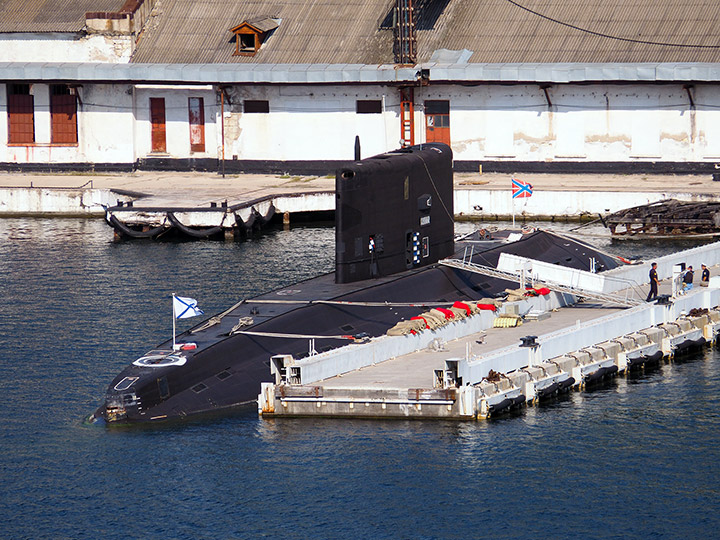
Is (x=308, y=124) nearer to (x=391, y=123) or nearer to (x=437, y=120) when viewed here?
(x=391, y=123)

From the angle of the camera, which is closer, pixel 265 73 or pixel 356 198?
pixel 356 198

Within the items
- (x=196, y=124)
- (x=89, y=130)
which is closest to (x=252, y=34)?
(x=196, y=124)

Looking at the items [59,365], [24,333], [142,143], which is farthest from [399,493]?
[142,143]

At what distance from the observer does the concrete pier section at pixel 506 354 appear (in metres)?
37.2

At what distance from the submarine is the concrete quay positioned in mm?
19190

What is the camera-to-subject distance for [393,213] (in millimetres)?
45188

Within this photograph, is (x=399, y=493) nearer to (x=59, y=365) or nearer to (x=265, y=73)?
(x=59, y=365)

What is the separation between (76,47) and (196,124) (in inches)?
348

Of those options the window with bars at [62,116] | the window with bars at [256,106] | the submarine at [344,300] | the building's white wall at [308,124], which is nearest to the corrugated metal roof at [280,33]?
the building's white wall at [308,124]

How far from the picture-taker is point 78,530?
102 feet

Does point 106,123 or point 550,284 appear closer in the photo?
point 550,284

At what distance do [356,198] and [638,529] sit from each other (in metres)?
16.0

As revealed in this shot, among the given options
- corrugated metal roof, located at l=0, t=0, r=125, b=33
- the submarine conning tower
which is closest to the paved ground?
corrugated metal roof, located at l=0, t=0, r=125, b=33

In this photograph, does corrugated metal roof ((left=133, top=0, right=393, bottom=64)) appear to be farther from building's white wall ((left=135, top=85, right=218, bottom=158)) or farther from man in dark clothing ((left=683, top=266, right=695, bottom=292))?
man in dark clothing ((left=683, top=266, right=695, bottom=292))
